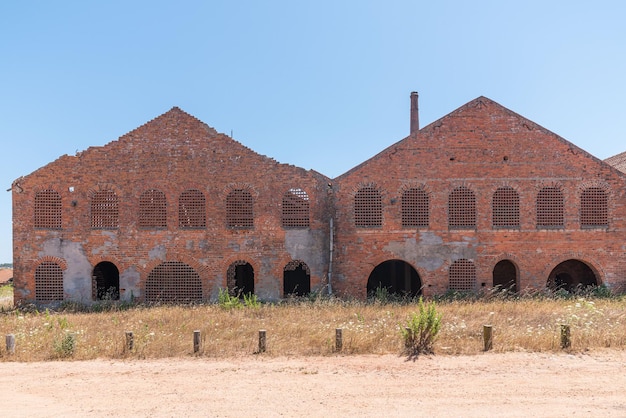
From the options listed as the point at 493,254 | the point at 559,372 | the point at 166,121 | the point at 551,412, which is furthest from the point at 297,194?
the point at 551,412

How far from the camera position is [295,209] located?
1736 cm

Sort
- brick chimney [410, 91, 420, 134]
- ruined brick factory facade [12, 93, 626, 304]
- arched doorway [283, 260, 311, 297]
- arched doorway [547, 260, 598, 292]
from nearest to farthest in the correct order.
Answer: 1. ruined brick factory facade [12, 93, 626, 304]
2. arched doorway [547, 260, 598, 292]
3. arched doorway [283, 260, 311, 297]
4. brick chimney [410, 91, 420, 134]

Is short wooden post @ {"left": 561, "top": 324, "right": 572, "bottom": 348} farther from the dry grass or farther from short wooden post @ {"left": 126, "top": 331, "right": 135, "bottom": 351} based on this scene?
short wooden post @ {"left": 126, "top": 331, "right": 135, "bottom": 351}

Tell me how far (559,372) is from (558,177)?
11589 mm

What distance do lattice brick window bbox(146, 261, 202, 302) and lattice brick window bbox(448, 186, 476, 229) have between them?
34.5 ft

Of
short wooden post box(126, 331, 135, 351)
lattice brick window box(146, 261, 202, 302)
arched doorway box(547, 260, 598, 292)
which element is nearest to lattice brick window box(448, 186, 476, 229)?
arched doorway box(547, 260, 598, 292)

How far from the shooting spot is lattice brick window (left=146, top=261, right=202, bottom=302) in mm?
16969

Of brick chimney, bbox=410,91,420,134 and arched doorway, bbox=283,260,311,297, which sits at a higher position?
brick chimney, bbox=410,91,420,134

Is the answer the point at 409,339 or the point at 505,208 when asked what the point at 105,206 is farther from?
the point at 505,208

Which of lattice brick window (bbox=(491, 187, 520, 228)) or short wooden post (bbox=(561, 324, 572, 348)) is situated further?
lattice brick window (bbox=(491, 187, 520, 228))

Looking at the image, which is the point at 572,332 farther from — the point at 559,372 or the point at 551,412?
the point at 551,412

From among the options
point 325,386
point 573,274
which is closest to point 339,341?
point 325,386

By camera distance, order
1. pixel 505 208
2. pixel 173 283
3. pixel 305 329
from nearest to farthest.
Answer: pixel 305 329 < pixel 173 283 < pixel 505 208

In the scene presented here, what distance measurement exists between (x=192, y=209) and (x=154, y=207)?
1.53 m
